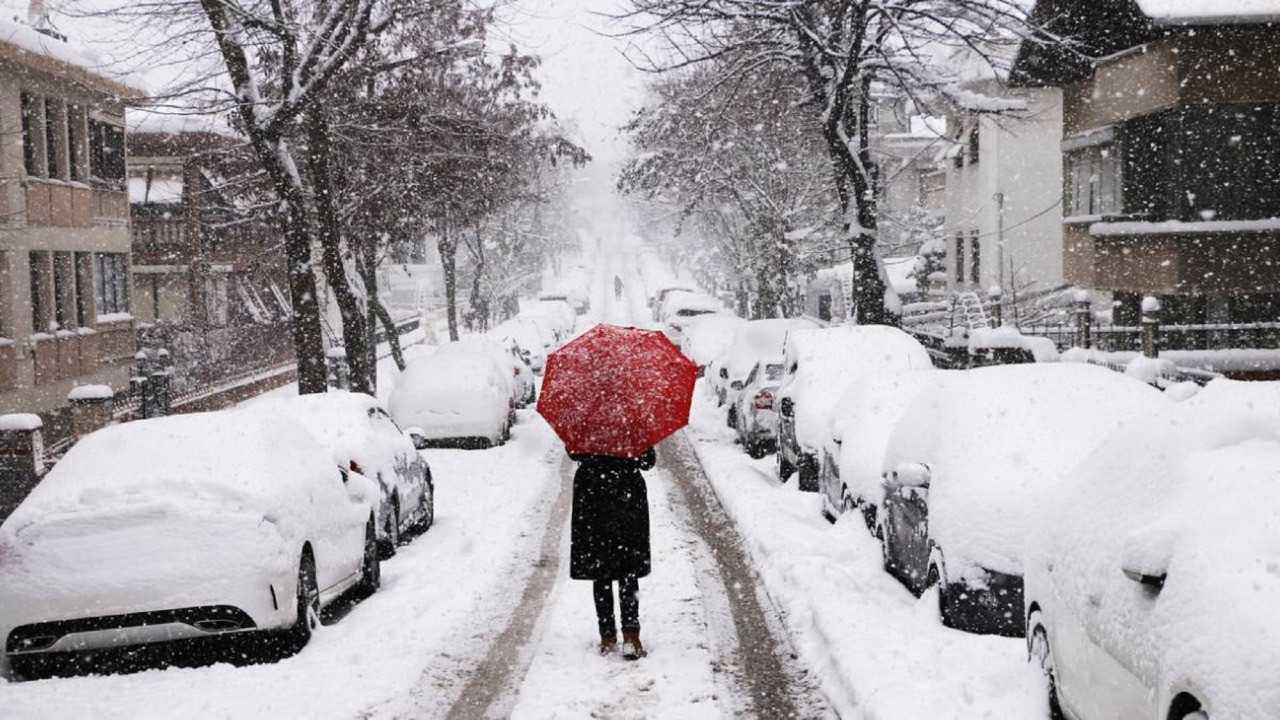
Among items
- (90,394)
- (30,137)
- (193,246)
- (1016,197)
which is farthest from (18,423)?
(1016,197)

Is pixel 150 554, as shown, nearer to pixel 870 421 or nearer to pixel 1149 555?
pixel 1149 555

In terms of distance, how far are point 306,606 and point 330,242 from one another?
13218 millimetres

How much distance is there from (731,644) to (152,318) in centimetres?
3627

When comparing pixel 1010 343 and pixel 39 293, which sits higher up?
pixel 39 293

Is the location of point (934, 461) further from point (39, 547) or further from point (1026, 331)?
point (1026, 331)

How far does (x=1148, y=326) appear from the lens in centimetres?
1861

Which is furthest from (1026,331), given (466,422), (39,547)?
(39,547)

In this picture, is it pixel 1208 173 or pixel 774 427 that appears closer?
pixel 774 427

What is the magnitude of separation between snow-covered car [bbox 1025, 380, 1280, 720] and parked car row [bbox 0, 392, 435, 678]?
14.9 ft

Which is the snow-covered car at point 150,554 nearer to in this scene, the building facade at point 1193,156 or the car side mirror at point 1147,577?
the car side mirror at point 1147,577

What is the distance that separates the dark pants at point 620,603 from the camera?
7816 millimetres

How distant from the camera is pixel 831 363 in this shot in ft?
50.8

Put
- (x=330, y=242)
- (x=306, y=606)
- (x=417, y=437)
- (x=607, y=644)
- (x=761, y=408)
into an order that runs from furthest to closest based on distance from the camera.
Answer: (x=330, y=242), (x=761, y=408), (x=417, y=437), (x=306, y=606), (x=607, y=644)

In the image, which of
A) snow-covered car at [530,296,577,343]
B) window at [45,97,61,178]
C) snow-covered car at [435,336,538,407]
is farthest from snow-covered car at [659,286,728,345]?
window at [45,97,61,178]
